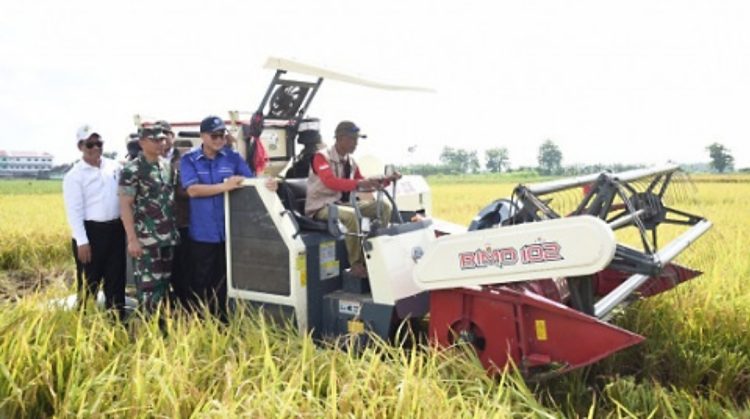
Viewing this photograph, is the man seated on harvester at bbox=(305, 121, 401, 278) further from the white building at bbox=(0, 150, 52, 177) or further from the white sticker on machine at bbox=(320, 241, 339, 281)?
the white building at bbox=(0, 150, 52, 177)

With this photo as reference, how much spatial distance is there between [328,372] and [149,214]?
2164mm

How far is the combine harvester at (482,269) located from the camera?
144 inches

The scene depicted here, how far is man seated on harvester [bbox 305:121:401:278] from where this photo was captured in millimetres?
4602

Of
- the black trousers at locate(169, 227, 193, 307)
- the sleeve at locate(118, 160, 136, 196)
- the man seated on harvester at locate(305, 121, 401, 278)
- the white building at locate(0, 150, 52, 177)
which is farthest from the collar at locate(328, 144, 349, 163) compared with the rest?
the white building at locate(0, 150, 52, 177)

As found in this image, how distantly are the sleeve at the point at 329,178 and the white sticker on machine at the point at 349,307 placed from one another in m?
0.78

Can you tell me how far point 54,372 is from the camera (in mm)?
3250

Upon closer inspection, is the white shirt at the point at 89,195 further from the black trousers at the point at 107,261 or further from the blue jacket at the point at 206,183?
the blue jacket at the point at 206,183

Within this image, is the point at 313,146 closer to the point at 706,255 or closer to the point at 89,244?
the point at 89,244

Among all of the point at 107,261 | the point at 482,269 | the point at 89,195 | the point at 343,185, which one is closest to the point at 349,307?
the point at 343,185

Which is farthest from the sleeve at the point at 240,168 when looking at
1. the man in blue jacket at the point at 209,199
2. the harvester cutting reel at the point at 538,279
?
the harvester cutting reel at the point at 538,279

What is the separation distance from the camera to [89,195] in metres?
4.99

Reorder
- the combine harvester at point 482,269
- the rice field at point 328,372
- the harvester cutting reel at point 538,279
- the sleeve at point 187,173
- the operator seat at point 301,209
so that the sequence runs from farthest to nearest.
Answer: the sleeve at point 187,173 < the operator seat at point 301,209 < the combine harvester at point 482,269 < the harvester cutting reel at point 538,279 < the rice field at point 328,372

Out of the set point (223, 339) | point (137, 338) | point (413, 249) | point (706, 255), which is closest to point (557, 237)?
point (413, 249)

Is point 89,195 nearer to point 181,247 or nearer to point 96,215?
point 96,215
